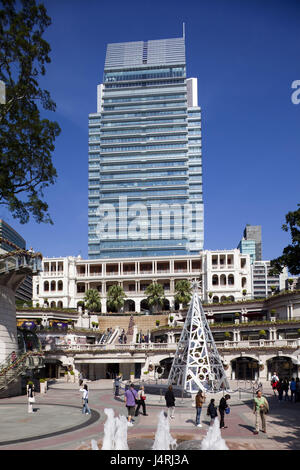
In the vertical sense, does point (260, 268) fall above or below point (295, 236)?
above

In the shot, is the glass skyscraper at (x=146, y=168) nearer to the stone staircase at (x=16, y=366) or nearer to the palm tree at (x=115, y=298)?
the palm tree at (x=115, y=298)

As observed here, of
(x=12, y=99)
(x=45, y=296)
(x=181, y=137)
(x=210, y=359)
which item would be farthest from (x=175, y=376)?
(x=181, y=137)

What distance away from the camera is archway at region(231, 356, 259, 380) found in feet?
164

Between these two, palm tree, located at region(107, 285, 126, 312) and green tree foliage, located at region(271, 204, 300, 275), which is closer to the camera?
green tree foliage, located at region(271, 204, 300, 275)

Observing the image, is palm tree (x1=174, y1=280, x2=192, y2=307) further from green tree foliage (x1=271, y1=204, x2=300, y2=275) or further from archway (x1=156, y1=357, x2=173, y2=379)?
green tree foliage (x1=271, y1=204, x2=300, y2=275)

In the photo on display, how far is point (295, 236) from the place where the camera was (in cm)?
2648

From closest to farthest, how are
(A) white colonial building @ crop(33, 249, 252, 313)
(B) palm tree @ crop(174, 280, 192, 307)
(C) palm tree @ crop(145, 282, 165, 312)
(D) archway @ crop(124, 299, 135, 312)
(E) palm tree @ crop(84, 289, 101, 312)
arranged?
(B) palm tree @ crop(174, 280, 192, 307)
(C) palm tree @ crop(145, 282, 165, 312)
(E) palm tree @ crop(84, 289, 101, 312)
(A) white colonial building @ crop(33, 249, 252, 313)
(D) archway @ crop(124, 299, 135, 312)

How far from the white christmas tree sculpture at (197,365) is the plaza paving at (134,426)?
138cm

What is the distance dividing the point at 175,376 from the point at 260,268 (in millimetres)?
157485

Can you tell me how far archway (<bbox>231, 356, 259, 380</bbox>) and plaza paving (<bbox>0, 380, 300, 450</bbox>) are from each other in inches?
716

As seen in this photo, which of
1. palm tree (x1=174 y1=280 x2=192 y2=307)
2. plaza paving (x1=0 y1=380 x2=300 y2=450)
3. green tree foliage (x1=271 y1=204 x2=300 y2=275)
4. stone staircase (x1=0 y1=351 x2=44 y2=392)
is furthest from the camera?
palm tree (x1=174 y1=280 x2=192 y2=307)

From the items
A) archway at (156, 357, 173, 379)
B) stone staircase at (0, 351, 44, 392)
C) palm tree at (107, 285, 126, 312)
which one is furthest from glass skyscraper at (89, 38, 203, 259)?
stone staircase at (0, 351, 44, 392)
